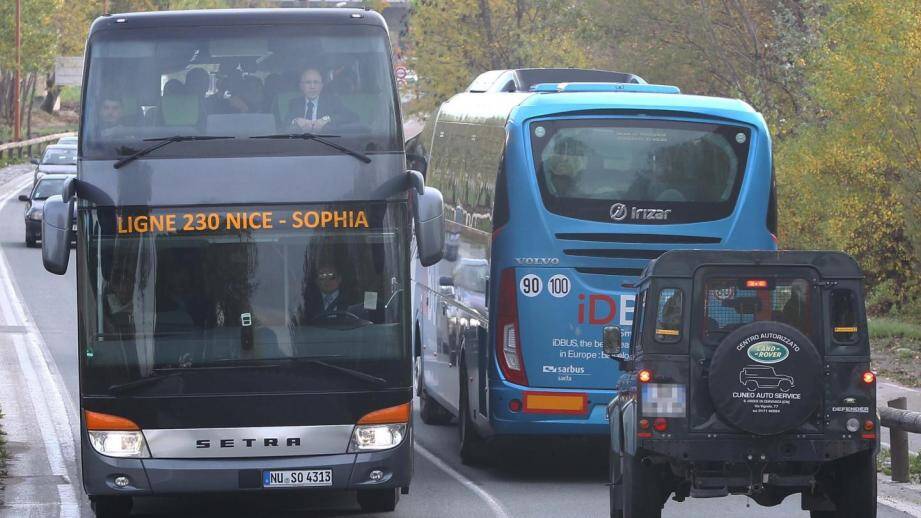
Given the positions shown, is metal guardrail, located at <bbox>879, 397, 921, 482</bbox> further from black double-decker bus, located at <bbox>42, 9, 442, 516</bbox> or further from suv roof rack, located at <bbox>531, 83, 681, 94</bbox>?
black double-decker bus, located at <bbox>42, 9, 442, 516</bbox>

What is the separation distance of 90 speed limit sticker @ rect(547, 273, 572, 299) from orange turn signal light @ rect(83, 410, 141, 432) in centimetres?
411

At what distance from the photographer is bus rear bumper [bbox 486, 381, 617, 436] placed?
13.3m

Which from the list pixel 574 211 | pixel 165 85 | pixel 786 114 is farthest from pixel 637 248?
pixel 786 114

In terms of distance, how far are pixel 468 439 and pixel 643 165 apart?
308 cm

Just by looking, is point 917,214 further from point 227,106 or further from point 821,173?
point 227,106

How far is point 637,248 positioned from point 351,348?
351cm

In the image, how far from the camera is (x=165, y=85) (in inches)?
431

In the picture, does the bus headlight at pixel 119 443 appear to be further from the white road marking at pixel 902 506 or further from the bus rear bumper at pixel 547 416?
the white road marking at pixel 902 506

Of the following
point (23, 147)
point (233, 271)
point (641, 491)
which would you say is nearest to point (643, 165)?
point (641, 491)

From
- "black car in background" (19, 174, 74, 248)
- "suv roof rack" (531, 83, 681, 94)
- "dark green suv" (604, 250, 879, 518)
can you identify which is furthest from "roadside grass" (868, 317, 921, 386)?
"black car in background" (19, 174, 74, 248)

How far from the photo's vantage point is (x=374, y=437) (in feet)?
35.2

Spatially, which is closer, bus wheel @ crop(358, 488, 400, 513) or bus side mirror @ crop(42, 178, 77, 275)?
bus side mirror @ crop(42, 178, 77, 275)

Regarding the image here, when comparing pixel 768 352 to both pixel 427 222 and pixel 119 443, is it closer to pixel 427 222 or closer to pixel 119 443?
pixel 427 222

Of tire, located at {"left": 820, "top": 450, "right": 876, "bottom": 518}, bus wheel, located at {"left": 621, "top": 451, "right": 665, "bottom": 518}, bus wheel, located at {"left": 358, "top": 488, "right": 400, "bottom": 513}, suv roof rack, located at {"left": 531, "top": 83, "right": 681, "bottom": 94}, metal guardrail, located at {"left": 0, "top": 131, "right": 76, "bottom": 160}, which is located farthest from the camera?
metal guardrail, located at {"left": 0, "top": 131, "right": 76, "bottom": 160}
